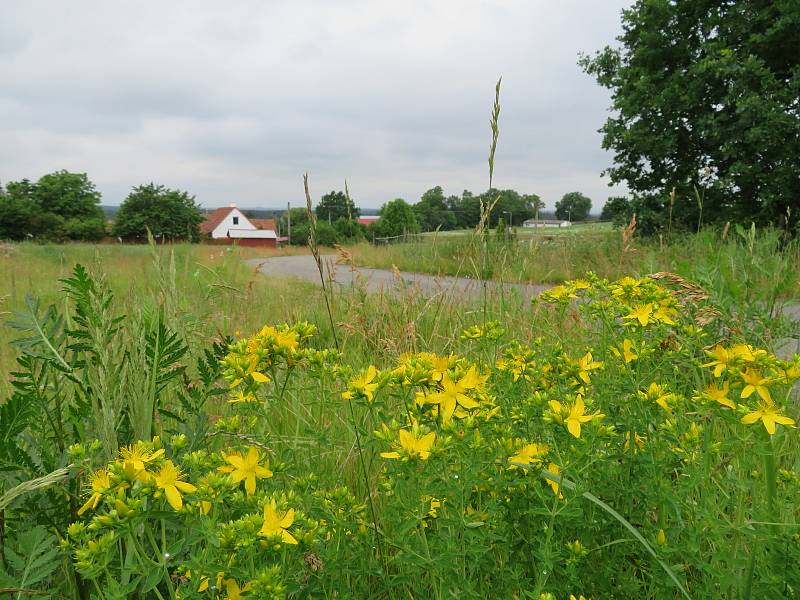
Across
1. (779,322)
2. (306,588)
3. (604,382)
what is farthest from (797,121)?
(306,588)

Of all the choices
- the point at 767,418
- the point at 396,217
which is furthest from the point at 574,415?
the point at 396,217

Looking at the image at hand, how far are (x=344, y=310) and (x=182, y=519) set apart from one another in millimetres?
3312

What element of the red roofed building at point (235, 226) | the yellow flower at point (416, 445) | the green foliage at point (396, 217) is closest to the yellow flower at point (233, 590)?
the yellow flower at point (416, 445)

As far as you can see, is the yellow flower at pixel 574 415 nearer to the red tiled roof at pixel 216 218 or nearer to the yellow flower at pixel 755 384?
the yellow flower at pixel 755 384

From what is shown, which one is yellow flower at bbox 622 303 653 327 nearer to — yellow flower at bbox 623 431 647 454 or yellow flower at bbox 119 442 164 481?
yellow flower at bbox 623 431 647 454

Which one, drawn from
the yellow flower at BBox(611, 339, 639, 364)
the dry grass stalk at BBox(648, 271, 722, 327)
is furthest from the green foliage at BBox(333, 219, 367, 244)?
the yellow flower at BBox(611, 339, 639, 364)

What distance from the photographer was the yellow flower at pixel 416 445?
3.27 ft

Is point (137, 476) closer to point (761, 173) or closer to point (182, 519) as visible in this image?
point (182, 519)

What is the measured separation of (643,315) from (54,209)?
201 ft

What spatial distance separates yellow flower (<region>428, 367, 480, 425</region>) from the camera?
1.13 metres

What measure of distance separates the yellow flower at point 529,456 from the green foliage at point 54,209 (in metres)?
46.1

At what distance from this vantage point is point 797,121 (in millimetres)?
11914

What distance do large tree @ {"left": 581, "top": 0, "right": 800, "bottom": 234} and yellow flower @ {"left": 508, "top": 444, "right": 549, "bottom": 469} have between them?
12.8 meters

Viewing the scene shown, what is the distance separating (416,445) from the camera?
1011mm
